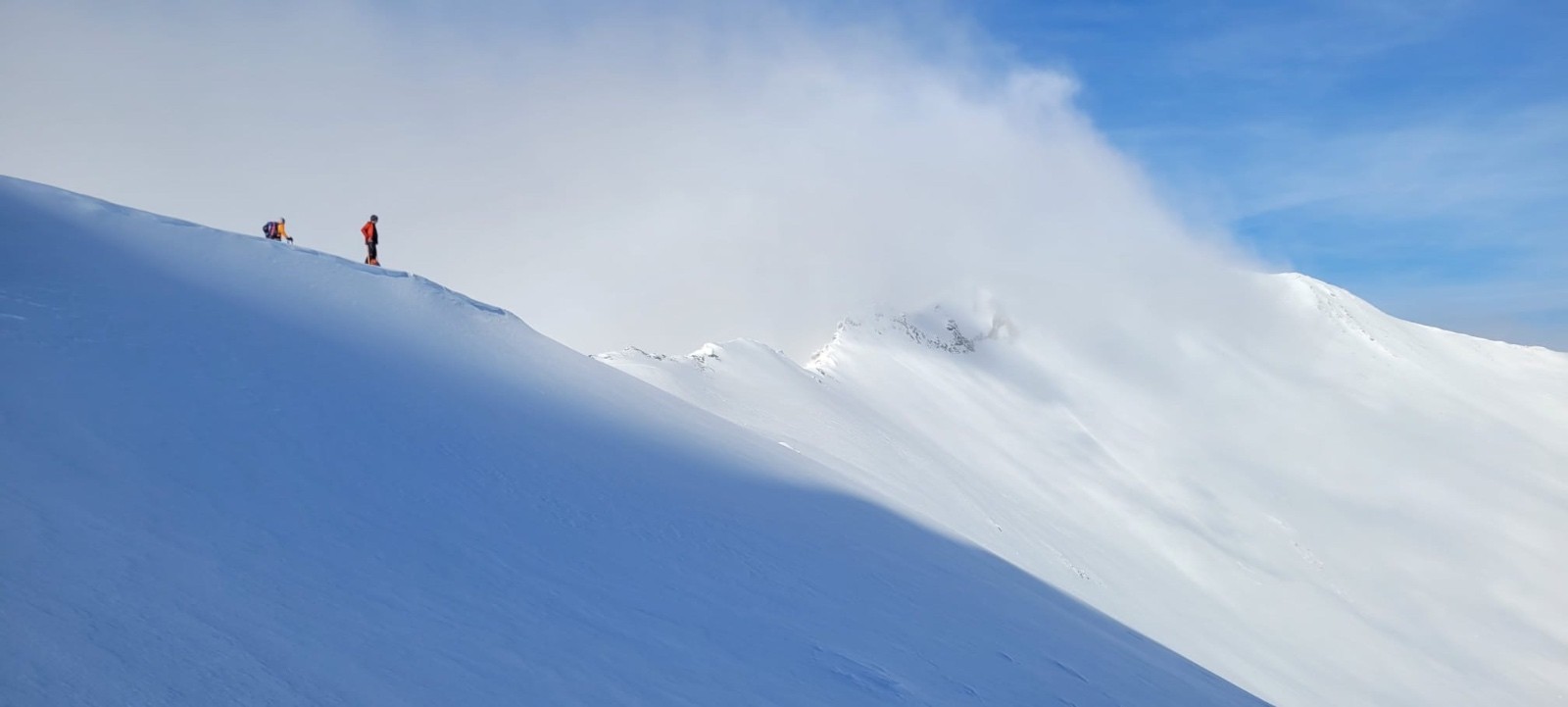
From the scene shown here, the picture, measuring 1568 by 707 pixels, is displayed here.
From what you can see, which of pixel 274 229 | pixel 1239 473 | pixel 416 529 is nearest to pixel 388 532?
pixel 416 529

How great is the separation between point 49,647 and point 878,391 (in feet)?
120

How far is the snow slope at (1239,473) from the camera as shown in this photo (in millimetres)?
29562

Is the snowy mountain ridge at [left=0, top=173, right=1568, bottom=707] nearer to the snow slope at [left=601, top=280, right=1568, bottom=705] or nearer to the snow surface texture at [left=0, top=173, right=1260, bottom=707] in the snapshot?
the snow surface texture at [left=0, top=173, right=1260, bottom=707]

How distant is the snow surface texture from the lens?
17.4ft

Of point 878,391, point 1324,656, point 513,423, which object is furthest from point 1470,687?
point 513,423

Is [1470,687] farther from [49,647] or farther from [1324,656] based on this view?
[49,647]

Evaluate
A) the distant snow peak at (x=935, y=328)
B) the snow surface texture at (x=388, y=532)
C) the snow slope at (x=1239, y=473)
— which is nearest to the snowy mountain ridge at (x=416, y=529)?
the snow surface texture at (x=388, y=532)

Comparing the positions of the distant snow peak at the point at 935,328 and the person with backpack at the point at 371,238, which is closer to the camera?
the person with backpack at the point at 371,238

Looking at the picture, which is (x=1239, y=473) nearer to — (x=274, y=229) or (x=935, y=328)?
(x=935, y=328)

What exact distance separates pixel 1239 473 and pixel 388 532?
50.0m

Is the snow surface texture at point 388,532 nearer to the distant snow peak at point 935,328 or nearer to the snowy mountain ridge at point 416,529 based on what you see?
the snowy mountain ridge at point 416,529

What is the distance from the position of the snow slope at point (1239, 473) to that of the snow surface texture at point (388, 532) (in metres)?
5.09

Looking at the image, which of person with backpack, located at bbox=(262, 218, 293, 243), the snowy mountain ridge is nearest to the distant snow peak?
the snowy mountain ridge

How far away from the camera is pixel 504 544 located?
314 inches
